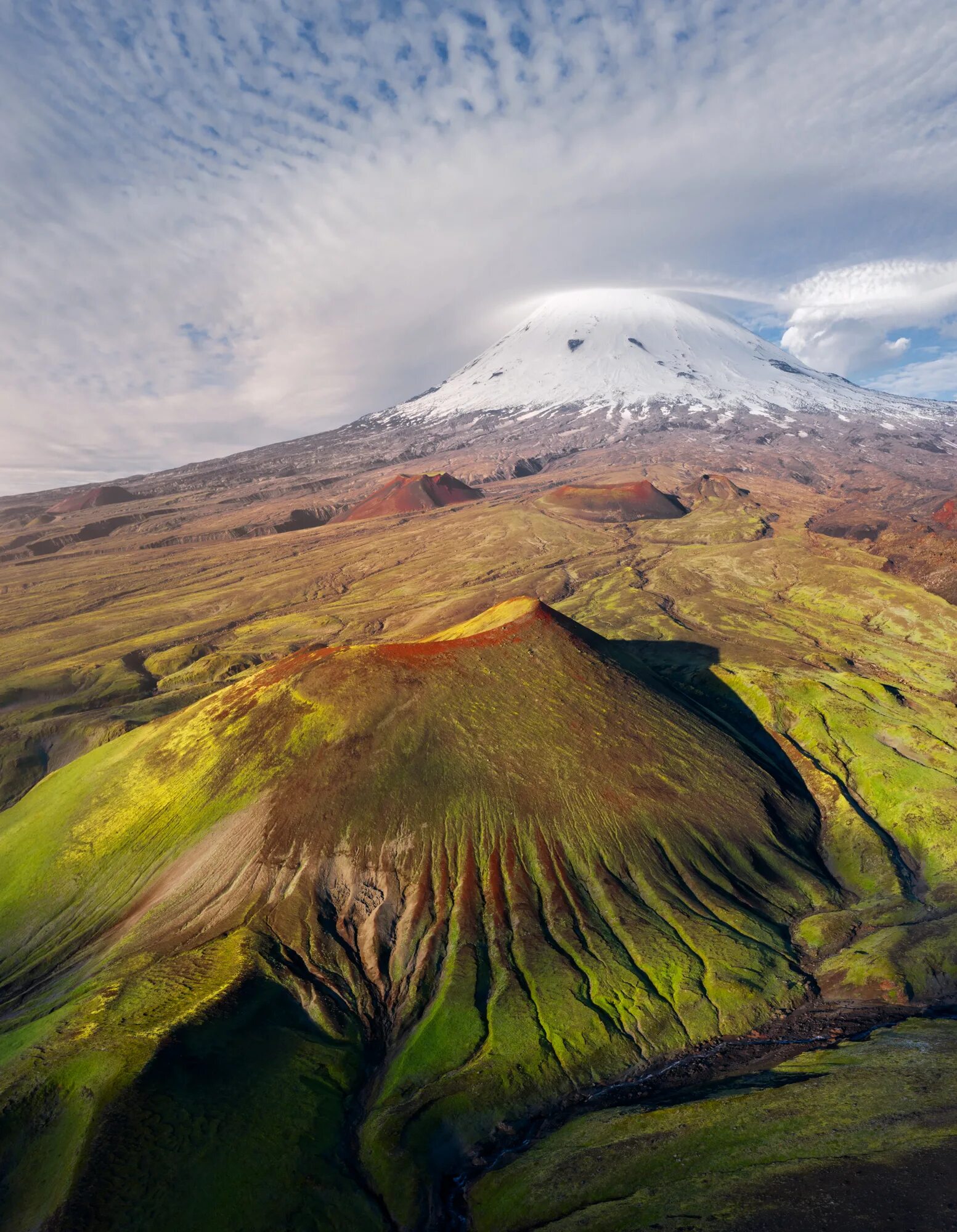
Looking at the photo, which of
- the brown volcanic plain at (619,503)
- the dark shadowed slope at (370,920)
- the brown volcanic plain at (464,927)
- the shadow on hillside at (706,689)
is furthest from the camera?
the brown volcanic plain at (619,503)

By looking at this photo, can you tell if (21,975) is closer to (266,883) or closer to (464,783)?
(266,883)

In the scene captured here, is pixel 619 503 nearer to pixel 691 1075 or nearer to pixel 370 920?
pixel 370 920

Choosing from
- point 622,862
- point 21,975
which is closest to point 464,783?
point 622,862

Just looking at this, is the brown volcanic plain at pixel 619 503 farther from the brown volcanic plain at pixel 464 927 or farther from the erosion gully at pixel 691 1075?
the erosion gully at pixel 691 1075

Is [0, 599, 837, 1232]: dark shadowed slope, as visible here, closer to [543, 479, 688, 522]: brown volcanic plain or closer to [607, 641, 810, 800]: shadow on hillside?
[607, 641, 810, 800]: shadow on hillside

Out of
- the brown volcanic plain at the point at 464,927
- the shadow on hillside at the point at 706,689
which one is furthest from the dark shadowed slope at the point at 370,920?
the shadow on hillside at the point at 706,689

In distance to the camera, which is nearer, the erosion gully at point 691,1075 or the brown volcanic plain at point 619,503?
the erosion gully at point 691,1075
